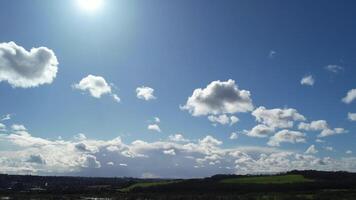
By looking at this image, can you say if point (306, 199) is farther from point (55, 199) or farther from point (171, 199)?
point (55, 199)

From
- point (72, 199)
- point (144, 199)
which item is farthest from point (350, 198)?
point (72, 199)

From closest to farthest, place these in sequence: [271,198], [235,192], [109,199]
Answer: [271,198], [109,199], [235,192]

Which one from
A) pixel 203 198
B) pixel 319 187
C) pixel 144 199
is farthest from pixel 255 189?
pixel 144 199

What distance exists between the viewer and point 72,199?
170750mm

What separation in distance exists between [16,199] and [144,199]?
41499 mm

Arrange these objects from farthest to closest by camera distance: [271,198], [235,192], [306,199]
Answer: [235,192], [271,198], [306,199]

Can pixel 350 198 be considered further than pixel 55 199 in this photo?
No

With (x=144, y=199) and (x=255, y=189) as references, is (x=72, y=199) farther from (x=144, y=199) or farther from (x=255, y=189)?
(x=255, y=189)

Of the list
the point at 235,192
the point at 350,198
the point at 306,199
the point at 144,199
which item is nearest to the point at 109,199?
the point at 144,199

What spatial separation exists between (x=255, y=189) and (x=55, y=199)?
7704cm

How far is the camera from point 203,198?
538ft

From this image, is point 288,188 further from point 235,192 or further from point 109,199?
point 109,199

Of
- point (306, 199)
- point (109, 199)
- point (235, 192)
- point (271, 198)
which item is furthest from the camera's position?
point (235, 192)

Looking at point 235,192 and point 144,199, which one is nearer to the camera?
point 144,199
